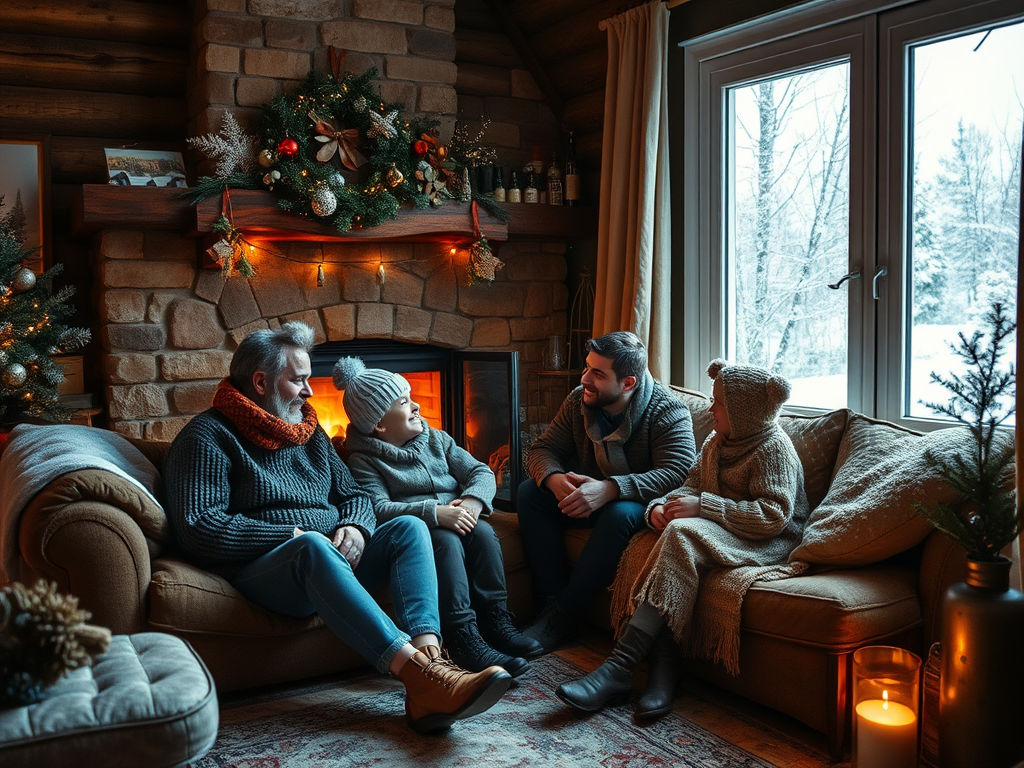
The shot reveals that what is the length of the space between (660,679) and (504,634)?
540 millimetres

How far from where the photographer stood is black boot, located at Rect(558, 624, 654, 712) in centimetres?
252

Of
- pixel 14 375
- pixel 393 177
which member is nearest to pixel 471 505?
pixel 393 177

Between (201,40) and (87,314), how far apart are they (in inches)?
48.4

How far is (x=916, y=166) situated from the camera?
10.2 feet

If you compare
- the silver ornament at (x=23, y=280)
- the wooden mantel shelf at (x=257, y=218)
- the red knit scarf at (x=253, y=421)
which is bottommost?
the red knit scarf at (x=253, y=421)

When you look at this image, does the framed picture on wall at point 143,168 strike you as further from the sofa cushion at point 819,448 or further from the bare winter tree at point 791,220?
the sofa cushion at point 819,448

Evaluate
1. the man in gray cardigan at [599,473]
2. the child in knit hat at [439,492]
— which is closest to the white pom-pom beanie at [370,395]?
the child in knit hat at [439,492]

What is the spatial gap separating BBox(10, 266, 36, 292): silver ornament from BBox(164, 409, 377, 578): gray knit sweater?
46.6 inches

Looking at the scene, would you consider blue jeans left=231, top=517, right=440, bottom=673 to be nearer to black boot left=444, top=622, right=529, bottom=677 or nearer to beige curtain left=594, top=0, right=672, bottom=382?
black boot left=444, top=622, right=529, bottom=677

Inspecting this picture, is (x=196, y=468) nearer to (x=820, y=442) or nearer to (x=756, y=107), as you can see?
(x=820, y=442)

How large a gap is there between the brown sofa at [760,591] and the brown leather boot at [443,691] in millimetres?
414

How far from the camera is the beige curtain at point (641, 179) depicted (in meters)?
3.85

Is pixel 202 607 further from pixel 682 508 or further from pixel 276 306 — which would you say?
pixel 276 306

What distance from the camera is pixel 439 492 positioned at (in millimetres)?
3123
